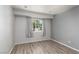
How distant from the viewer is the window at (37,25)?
5.52 m

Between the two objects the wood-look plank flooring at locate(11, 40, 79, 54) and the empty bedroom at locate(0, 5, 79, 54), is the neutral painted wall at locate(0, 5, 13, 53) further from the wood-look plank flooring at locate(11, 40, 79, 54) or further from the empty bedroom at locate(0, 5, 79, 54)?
the wood-look plank flooring at locate(11, 40, 79, 54)

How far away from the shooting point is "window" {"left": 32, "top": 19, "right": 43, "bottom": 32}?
5.52 meters

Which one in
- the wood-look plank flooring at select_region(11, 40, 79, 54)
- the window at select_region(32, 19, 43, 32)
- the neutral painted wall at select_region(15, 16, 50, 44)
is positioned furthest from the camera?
the window at select_region(32, 19, 43, 32)

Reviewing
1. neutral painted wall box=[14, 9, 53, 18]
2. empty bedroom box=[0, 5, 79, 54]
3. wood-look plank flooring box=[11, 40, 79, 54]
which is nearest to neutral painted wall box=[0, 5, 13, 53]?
empty bedroom box=[0, 5, 79, 54]

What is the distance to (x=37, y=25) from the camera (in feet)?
18.7

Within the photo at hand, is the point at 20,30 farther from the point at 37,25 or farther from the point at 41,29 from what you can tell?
the point at 41,29

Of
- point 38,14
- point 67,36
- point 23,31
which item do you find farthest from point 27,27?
point 67,36

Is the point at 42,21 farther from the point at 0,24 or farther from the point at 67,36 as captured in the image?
the point at 0,24

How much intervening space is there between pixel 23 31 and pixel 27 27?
1.21 ft

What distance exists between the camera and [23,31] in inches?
198
